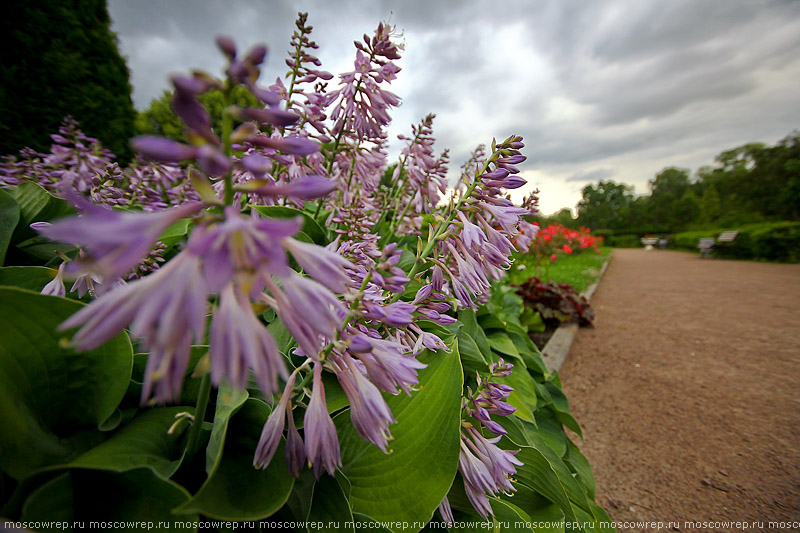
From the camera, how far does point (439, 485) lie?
916 mm

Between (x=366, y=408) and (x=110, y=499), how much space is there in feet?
1.85

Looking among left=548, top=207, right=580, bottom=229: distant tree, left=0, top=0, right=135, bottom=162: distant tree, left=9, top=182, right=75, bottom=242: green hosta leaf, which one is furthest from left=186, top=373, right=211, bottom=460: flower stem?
left=548, top=207, right=580, bottom=229: distant tree

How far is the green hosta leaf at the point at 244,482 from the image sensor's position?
63 cm

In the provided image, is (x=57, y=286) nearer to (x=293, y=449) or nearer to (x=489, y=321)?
(x=293, y=449)

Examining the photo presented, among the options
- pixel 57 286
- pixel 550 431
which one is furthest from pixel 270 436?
pixel 550 431

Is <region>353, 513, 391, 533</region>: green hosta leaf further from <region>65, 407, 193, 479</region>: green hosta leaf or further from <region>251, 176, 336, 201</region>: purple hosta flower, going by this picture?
<region>251, 176, 336, 201</region>: purple hosta flower

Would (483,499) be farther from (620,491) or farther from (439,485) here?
(620,491)

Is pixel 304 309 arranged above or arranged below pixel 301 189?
below

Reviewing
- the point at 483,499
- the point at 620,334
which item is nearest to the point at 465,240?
the point at 483,499

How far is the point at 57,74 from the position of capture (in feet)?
15.6

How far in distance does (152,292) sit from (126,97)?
723cm

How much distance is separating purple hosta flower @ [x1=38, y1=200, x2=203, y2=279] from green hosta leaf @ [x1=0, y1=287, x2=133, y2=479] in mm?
411

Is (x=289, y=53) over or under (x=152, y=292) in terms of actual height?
over

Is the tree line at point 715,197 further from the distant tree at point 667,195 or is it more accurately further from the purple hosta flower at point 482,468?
the purple hosta flower at point 482,468
